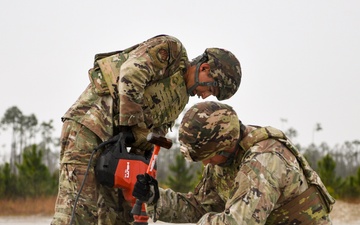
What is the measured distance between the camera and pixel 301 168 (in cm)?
332

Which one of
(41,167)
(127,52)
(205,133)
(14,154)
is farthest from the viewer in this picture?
(14,154)

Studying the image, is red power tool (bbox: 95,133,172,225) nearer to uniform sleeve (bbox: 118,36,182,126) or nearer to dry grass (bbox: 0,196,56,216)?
uniform sleeve (bbox: 118,36,182,126)

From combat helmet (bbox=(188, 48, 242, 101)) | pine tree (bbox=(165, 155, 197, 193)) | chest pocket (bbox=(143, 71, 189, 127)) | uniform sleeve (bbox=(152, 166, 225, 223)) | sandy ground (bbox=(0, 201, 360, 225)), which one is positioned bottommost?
sandy ground (bbox=(0, 201, 360, 225))

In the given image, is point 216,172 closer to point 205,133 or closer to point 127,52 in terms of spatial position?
point 205,133

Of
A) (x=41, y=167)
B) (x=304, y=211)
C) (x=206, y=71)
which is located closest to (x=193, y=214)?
(x=304, y=211)

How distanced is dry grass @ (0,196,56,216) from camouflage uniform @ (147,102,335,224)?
1196 cm

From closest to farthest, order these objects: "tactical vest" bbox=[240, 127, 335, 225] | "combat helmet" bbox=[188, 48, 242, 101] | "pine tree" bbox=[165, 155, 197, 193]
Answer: "tactical vest" bbox=[240, 127, 335, 225] → "combat helmet" bbox=[188, 48, 242, 101] → "pine tree" bbox=[165, 155, 197, 193]

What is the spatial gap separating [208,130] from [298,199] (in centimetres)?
57

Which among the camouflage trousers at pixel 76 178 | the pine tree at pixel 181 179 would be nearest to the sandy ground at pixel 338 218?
the pine tree at pixel 181 179

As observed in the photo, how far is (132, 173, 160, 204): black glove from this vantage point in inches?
143

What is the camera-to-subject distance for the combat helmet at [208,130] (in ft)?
10.4

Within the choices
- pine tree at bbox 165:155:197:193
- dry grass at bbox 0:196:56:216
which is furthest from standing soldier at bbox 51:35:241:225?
pine tree at bbox 165:155:197:193

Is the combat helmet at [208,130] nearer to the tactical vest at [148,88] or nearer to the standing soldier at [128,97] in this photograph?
the standing soldier at [128,97]

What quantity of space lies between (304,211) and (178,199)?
724 millimetres
